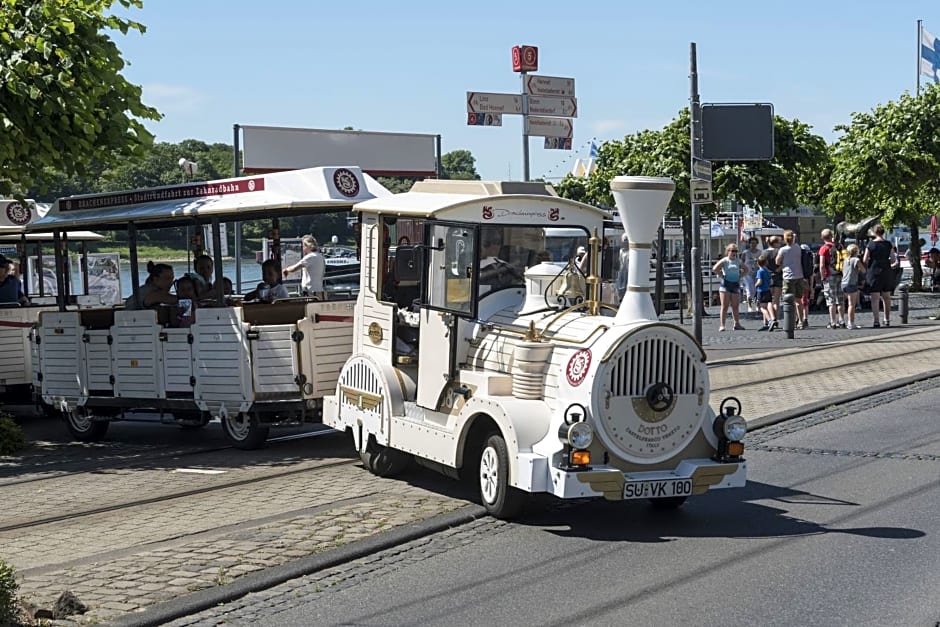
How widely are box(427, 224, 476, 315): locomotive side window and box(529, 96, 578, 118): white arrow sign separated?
23.2 ft

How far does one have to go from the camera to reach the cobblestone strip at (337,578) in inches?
273

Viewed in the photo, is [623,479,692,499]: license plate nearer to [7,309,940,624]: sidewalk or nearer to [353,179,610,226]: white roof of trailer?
[7,309,940,624]: sidewalk

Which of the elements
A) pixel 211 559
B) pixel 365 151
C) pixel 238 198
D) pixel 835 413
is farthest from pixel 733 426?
pixel 365 151

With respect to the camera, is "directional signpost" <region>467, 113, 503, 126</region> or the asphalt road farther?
"directional signpost" <region>467, 113, 503, 126</region>

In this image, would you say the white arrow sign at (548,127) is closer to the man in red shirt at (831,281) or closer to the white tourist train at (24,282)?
the white tourist train at (24,282)

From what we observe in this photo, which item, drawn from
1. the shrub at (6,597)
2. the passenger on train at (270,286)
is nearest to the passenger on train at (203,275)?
the passenger on train at (270,286)

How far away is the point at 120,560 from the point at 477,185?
4.08 metres

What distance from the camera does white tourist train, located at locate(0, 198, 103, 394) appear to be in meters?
16.6

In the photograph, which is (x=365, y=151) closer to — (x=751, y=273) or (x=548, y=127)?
(x=548, y=127)

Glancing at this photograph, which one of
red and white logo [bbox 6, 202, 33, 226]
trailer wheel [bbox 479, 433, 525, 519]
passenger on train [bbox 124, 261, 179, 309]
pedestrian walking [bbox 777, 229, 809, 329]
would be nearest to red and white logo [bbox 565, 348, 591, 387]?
trailer wheel [bbox 479, 433, 525, 519]

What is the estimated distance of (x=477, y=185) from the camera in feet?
34.2

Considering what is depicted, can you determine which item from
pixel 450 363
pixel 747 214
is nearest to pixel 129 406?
pixel 450 363

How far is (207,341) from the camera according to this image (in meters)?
13.2

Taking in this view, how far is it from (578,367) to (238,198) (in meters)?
5.48
